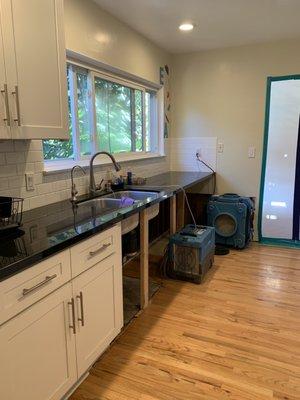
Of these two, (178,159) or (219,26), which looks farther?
(178,159)

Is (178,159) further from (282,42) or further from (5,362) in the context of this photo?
(5,362)

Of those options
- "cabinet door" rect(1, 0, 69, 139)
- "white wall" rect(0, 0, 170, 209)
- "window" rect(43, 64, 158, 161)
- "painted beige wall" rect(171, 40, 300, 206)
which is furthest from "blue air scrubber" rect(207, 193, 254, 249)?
"cabinet door" rect(1, 0, 69, 139)

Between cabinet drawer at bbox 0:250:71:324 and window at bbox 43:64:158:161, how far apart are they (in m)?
1.20

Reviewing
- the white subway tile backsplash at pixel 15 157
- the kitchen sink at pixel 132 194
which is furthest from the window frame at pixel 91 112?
the kitchen sink at pixel 132 194

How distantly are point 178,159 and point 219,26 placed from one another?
170 cm

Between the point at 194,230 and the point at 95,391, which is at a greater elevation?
the point at 194,230

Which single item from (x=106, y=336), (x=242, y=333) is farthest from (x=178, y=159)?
(x=106, y=336)

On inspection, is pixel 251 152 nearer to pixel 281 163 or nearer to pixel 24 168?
pixel 281 163

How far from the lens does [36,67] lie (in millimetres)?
1575

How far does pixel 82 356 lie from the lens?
155cm

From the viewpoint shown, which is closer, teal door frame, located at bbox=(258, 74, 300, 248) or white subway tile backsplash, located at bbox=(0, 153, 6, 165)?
white subway tile backsplash, located at bbox=(0, 153, 6, 165)

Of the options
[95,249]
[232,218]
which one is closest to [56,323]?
[95,249]

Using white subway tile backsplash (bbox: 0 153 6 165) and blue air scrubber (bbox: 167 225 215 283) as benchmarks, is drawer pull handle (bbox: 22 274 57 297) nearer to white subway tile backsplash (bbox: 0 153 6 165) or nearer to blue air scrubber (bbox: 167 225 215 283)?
white subway tile backsplash (bbox: 0 153 6 165)

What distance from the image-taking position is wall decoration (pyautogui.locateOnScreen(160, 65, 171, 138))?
Result: 150 inches
